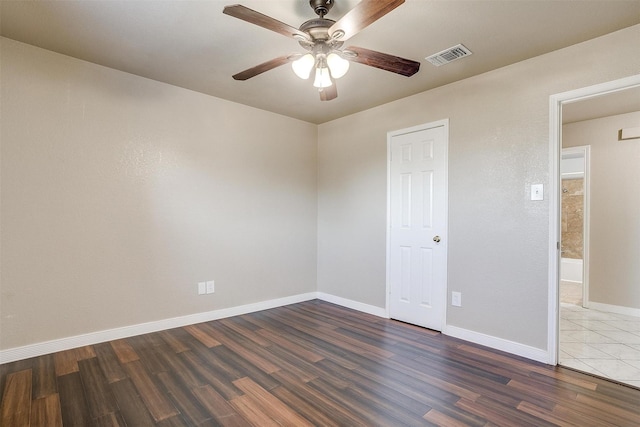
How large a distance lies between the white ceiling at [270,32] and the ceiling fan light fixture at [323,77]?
1.24ft

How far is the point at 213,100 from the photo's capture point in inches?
143

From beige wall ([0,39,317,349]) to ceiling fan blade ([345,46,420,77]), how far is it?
7.31ft

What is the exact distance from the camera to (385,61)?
6.47 ft

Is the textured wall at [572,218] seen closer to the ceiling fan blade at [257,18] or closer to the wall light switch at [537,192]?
the wall light switch at [537,192]

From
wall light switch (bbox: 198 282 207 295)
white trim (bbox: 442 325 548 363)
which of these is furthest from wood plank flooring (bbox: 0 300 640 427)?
wall light switch (bbox: 198 282 207 295)

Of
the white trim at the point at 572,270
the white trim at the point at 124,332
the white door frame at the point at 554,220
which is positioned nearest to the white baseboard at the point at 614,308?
the white trim at the point at 572,270

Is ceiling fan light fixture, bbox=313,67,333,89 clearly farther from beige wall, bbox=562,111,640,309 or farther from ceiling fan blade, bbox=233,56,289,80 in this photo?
beige wall, bbox=562,111,640,309

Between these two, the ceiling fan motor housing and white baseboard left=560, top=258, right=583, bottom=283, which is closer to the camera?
the ceiling fan motor housing

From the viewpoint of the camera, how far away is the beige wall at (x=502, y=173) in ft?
8.27

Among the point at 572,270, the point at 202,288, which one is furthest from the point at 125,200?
the point at 572,270

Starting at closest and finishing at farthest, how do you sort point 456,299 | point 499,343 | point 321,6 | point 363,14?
point 363,14 < point 321,6 < point 499,343 < point 456,299

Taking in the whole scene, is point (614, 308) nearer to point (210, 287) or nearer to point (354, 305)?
point (354, 305)

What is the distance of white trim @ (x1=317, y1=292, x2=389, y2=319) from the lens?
382 cm

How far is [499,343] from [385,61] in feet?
8.37
